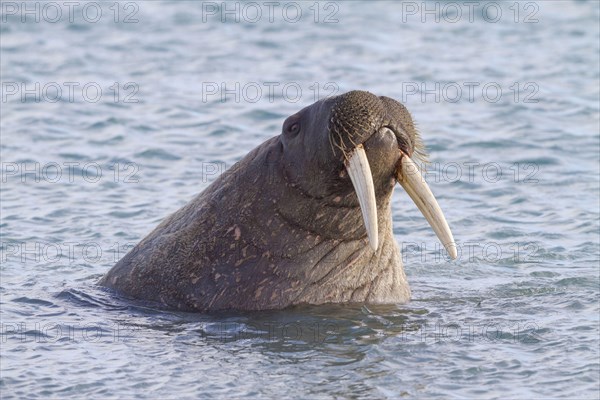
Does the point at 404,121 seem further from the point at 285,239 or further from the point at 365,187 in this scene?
the point at 285,239

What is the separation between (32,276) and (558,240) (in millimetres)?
5330

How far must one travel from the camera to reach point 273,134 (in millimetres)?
17797

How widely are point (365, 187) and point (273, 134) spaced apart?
28.3ft

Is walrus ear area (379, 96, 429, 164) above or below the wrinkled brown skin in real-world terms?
above

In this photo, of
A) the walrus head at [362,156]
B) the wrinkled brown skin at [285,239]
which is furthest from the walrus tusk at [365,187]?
the wrinkled brown skin at [285,239]

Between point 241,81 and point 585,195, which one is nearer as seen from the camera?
point 585,195

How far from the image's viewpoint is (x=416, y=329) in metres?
9.98

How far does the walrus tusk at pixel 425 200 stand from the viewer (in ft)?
31.0

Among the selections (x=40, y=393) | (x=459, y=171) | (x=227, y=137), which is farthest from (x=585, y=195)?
(x=40, y=393)

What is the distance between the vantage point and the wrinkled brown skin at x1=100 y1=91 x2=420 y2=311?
986cm

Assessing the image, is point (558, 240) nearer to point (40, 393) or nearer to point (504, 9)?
point (40, 393)

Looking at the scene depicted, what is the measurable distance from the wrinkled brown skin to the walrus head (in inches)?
0.4

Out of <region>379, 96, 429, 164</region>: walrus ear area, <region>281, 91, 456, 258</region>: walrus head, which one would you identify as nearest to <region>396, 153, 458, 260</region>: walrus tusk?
<region>281, 91, 456, 258</region>: walrus head

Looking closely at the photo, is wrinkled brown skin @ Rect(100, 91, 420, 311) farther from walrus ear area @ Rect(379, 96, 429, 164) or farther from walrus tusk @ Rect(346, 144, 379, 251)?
walrus tusk @ Rect(346, 144, 379, 251)
